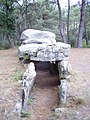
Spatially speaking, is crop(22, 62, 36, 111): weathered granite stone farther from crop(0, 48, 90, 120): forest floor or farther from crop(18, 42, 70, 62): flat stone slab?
crop(18, 42, 70, 62): flat stone slab

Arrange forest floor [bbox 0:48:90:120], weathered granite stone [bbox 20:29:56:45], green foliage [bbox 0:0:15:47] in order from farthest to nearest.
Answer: green foliage [bbox 0:0:15:47] < weathered granite stone [bbox 20:29:56:45] < forest floor [bbox 0:48:90:120]

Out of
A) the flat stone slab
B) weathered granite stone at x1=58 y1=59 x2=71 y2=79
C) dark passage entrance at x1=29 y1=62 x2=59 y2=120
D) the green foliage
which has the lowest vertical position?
dark passage entrance at x1=29 y1=62 x2=59 y2=120

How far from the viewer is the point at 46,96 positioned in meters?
5.73

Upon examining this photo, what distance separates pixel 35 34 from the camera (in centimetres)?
975

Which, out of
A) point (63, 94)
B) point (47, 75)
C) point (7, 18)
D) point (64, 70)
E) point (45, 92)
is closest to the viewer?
point (63, 94)

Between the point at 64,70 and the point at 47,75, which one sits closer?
the point at 64,70

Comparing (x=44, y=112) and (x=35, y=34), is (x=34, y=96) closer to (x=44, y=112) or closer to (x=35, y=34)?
(x=44, y=112)

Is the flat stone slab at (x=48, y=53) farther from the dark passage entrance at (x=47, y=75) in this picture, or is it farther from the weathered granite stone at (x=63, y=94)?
the weathered granite stone at (x=63, y=94)

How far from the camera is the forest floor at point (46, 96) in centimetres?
453

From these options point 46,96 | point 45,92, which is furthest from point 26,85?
point 45,92

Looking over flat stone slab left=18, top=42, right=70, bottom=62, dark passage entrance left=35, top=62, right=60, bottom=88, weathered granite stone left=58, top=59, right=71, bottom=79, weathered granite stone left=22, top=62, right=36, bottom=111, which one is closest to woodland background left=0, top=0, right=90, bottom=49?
dark passage entrance left=35, top=62, right=60, bottom=88

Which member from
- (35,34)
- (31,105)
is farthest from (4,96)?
(35,34)

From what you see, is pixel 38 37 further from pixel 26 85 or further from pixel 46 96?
pixel 26 85

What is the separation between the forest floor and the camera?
4.53m
